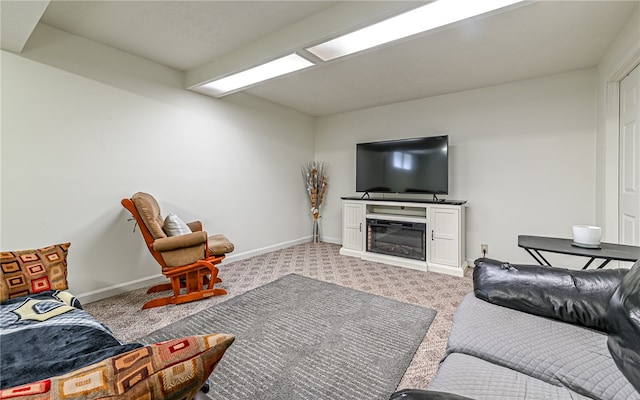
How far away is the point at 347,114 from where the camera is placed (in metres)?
4.94

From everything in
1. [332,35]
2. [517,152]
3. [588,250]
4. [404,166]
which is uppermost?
[332,35]

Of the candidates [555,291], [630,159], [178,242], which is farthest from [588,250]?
[178,242]

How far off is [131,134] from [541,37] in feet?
13.7

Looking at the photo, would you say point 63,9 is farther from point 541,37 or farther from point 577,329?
point 541,37

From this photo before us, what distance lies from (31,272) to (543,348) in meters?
2.74

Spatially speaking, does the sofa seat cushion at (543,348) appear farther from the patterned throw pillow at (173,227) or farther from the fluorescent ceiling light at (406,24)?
the patterned throw pillow at (173,227)

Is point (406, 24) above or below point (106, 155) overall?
above

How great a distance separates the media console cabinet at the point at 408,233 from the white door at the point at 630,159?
4.62ft

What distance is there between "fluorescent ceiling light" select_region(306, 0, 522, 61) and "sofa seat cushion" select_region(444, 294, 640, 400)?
6.16 ft

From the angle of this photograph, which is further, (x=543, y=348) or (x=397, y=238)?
(x=397, y=238)

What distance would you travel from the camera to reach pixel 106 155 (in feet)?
8.87

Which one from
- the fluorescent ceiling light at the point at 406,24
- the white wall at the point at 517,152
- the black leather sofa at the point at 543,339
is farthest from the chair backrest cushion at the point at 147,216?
the white wall at the point at 517,152

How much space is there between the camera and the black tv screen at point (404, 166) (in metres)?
3.72

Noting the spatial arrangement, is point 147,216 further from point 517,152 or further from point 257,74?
point 517,152
